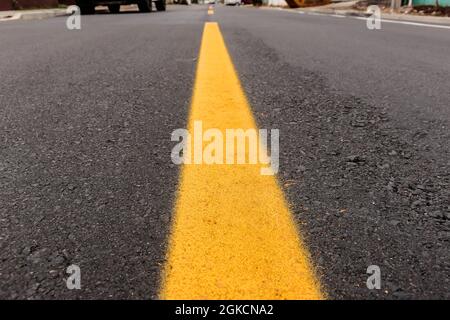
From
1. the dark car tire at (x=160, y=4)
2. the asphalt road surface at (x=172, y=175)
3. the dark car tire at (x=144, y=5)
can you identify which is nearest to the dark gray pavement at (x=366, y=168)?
the asphalt road surface at (x=172, y=175)

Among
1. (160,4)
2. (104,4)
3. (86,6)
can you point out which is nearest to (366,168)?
(104,4)

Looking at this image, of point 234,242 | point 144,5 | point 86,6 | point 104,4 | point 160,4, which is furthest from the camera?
Result: point 160,4

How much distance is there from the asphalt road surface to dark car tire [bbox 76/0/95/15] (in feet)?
38.3

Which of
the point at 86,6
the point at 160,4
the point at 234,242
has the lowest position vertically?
the point at 234,242

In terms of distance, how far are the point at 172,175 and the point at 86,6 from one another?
45.8ft

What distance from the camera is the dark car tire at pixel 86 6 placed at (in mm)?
12979

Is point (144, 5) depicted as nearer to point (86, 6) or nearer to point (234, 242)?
point (86, 6)

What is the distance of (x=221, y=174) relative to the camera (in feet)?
3.72

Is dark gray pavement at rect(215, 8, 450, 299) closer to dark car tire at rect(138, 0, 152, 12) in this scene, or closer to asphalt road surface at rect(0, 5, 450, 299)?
asphalt road surface at rect(0, 5, 450, 299)

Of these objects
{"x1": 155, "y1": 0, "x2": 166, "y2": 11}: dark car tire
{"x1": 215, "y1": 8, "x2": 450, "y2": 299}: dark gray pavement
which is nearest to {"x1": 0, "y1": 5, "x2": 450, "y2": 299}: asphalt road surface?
{"x1": 215, "y1": 8, "x2": 450, "y2": 299}: dark gray pavement

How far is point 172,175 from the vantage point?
114cm

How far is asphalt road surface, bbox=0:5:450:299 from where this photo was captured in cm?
75

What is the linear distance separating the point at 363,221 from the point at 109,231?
0.56 meters

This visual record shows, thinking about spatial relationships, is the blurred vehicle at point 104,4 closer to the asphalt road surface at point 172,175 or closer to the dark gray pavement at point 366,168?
the asphalt road surface at point 172,175
